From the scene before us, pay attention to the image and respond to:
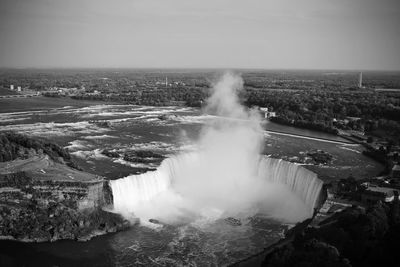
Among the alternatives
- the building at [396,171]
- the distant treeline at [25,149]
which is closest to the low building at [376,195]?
the building at [396,171]

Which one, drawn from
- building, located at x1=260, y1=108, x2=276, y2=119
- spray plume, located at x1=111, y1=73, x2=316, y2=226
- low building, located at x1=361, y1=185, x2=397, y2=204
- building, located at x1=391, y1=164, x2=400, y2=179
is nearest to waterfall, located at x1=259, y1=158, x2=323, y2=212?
spray plume, located at x1=111, y1=73, x2=316, y2=226

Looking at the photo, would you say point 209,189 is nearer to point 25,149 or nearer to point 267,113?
point 25,149

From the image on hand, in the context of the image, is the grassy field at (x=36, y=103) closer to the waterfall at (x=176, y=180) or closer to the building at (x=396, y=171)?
the waterfall at (x=176, y=180)

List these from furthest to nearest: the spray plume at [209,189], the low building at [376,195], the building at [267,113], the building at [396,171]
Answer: the building at [267,113], the building at [396,171], the spray plume at [209,189], the low building at [376,195]

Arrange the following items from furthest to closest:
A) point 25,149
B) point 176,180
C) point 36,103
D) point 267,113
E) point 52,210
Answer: point 36,103 < point 267,113 < point 176,180 < point 25,149 < point 52,210

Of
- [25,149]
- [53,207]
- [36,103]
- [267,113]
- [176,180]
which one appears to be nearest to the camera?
[53,207]

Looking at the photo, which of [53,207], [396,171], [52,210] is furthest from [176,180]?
[396,171]

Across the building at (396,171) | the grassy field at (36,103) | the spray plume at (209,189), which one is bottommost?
the spray plume at (209,189)
